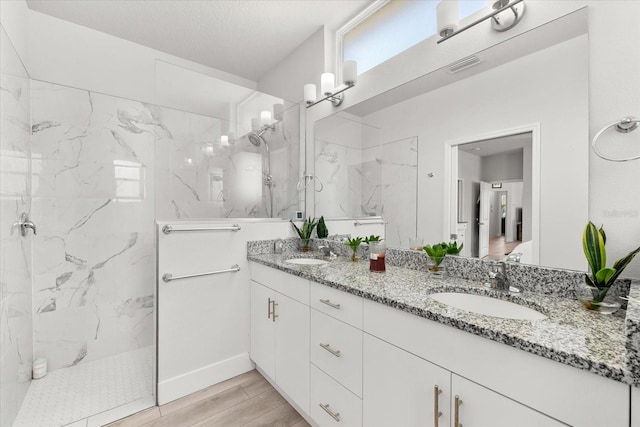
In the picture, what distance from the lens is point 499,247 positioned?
1304 mm

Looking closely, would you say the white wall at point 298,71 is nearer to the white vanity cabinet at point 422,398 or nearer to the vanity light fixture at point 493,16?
the vanity light fixture at point 493,16

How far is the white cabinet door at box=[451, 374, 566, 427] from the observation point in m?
0.69

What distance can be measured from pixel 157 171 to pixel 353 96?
59.0 inches

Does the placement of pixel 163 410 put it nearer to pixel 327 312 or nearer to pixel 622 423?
pixel 327 312

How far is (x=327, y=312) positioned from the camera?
136 cm

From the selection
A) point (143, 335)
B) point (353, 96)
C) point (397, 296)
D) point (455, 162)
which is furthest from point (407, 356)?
point (143, 335)

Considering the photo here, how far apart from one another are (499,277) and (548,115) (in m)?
0.69

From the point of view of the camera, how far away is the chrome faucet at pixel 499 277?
118cm

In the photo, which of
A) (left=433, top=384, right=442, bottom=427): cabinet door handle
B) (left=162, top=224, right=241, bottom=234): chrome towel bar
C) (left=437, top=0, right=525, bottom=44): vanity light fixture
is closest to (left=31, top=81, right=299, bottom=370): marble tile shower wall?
(left=162, top=224, right=241, bottom=234): chrome towel bar

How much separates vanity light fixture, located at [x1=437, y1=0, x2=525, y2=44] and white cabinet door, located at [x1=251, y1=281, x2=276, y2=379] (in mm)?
1742

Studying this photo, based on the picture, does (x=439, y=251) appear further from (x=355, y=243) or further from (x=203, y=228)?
(x=203, y=228)

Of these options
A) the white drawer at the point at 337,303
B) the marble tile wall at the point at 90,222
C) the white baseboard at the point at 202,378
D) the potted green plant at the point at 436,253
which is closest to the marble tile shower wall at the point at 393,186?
the potted green plant at the point at 436,253

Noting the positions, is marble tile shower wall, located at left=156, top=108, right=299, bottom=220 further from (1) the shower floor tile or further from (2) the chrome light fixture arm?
(1) the shower floor tile

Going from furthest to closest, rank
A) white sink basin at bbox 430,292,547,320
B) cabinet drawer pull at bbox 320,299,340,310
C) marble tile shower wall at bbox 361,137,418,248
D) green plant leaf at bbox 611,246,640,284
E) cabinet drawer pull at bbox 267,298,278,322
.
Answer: cabinet drawer pull at bbox 267,298,278,322 < marble tile shower wall at bbox 361,137,418,248 < cabinet drawer pull at bbox 320,299,340,310 < white sink basin at bbox 430,292,547,320 < green plant leaf at bbox 611,246,640,284
